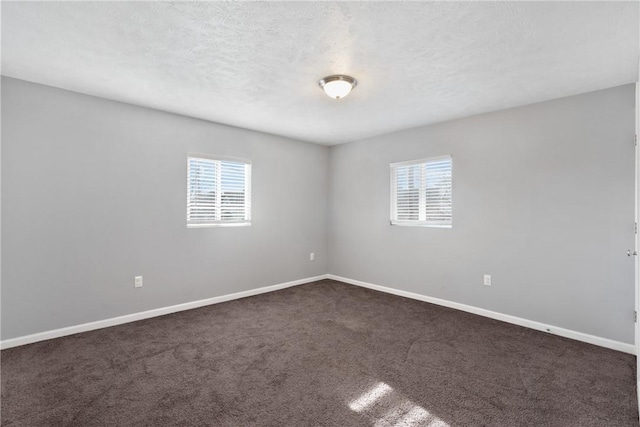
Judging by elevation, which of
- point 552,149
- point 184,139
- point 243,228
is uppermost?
point 184,139

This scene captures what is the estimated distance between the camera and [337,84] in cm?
270

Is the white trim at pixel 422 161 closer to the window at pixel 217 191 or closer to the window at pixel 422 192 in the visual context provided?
the window at pixel 422 192

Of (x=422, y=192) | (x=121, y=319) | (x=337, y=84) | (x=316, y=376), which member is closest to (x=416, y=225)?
(x=422, y=192)

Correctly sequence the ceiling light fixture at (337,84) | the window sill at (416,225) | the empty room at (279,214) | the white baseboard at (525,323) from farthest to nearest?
the window sill at (416,225) < the white baseboard at (525,323) < the ceiling light fixture at (337,84) < the empty room at (279,214)

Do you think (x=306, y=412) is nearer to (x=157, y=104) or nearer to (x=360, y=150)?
(x=157, y=104)

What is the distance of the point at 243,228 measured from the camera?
444 cm

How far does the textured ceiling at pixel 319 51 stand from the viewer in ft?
6.06

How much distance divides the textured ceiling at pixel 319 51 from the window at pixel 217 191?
92cm

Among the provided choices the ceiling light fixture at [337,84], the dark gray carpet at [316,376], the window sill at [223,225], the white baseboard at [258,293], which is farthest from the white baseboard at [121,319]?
the ceiling light fixture at [337,84]

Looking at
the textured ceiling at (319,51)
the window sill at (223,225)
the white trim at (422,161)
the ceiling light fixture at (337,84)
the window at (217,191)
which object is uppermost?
the textured ceiling at (319,51)

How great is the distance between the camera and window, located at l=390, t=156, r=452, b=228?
4.09 metres

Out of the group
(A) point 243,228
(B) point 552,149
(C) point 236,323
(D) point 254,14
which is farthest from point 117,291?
(B) point 552,149

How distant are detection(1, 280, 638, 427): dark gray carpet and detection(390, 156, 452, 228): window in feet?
4.59

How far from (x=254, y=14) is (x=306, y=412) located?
2.47m
